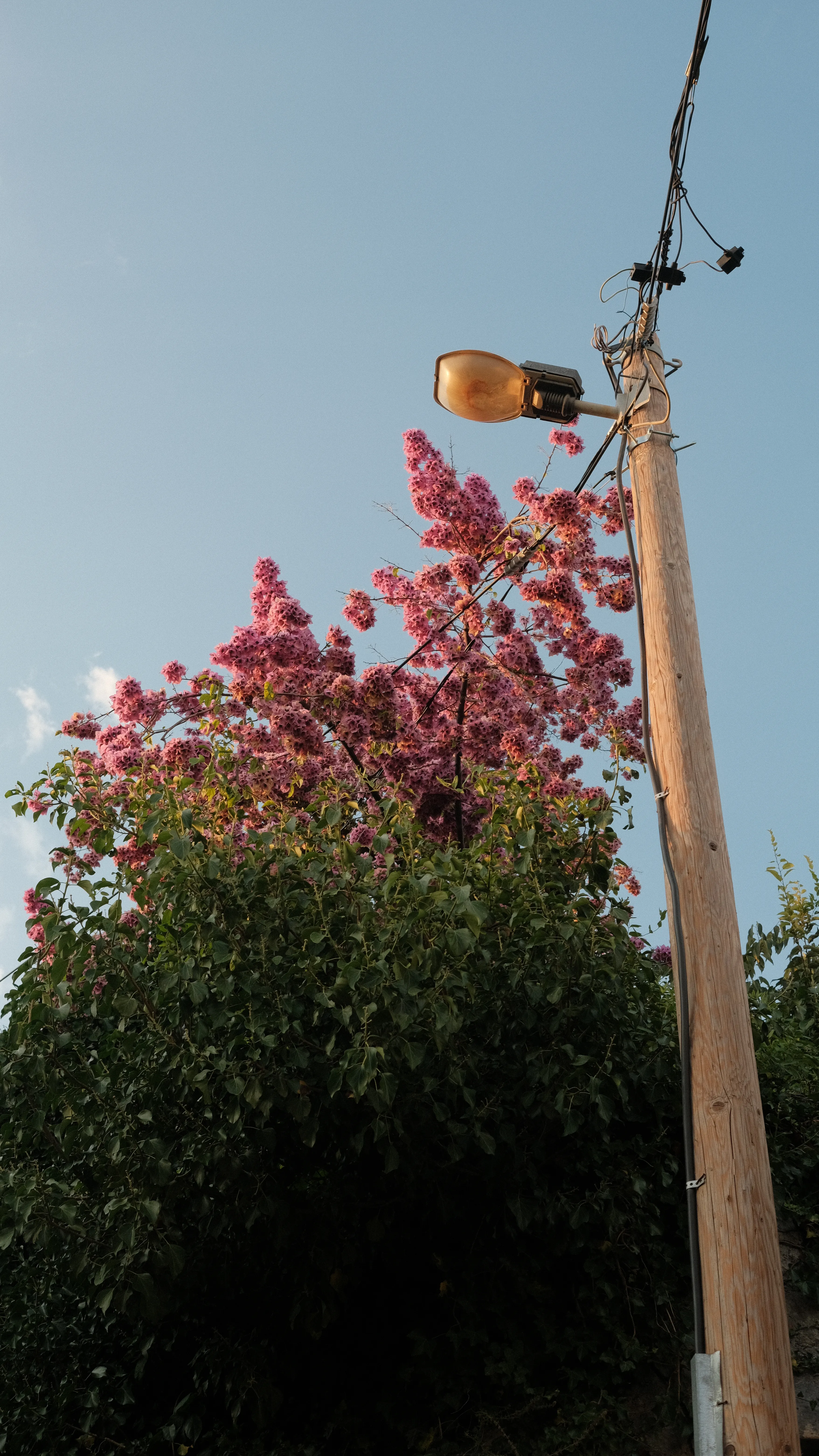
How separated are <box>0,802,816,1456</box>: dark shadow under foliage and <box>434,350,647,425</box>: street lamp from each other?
1.53 m

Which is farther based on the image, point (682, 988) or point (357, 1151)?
point (357, 1151)

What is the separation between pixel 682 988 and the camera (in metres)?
3.03

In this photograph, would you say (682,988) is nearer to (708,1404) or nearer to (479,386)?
(708,1404)

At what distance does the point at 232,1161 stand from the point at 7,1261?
1.86 m

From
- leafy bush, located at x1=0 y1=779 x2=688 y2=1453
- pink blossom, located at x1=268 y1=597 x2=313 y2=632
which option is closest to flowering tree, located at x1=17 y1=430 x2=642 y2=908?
pink blossom, located at x1=268 y1=597 x2=313 y2=632

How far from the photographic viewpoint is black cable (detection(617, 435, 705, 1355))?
2701 mm

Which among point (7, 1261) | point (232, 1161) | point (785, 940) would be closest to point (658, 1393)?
point (232, 1161)

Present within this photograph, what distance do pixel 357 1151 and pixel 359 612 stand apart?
4823 mm

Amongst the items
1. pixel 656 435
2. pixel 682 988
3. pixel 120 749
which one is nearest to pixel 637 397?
pixel 656 435

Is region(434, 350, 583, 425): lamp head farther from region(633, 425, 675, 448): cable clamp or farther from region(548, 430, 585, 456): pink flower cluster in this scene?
region(548, 430, 585, 456): pink flower cluster

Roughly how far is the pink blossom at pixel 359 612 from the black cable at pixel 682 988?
13.7ft

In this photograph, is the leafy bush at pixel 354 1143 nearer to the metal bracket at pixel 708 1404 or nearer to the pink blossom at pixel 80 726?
the metal bracket at pixel 708 1404

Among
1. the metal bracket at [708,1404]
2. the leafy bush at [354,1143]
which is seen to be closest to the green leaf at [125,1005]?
the leafy bush at [354,1143]

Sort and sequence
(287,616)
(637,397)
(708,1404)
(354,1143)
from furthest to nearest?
(287,616), (637,397), (354,1143), (708,1404)
